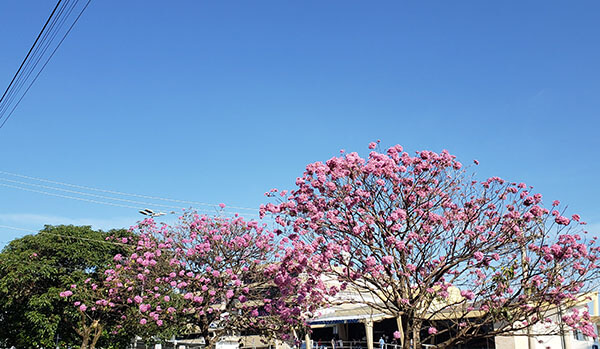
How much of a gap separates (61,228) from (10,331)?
5.02 metres

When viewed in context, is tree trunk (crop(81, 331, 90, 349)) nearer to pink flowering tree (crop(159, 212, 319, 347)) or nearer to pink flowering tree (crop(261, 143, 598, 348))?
pink flowering tree (crop(159, 212, 319, 347))

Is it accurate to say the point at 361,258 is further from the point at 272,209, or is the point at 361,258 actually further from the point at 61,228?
the point at 61,228

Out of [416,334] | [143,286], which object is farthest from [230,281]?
[416,334]

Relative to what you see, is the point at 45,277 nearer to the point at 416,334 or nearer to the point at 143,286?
the point at 143,286

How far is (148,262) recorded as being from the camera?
52.6ft

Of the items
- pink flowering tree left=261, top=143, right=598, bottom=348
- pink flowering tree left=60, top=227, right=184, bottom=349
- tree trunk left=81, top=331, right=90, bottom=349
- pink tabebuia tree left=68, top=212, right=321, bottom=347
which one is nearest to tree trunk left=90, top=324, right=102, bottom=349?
tree trunk left=81, top=331, right=90, bottom=349

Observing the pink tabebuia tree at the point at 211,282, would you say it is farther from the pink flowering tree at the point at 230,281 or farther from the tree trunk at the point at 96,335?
the tree trunk at the point at 96,335

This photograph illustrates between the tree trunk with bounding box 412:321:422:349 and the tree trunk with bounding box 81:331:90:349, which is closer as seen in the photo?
the tree trunk with bounding box 412:321:422:349

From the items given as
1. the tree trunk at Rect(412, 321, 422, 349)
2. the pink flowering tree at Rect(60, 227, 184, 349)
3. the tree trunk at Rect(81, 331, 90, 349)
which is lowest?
the tree trunk at Rect(81, 331, 90, 349)

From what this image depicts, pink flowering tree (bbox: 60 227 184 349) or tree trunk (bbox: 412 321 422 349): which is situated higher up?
pink flowering tree (bbox: 60 227 184 349)

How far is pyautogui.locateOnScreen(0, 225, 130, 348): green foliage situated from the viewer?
70.5 feet

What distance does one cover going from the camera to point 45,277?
2222 cm

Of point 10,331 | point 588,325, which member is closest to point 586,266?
point 588,325

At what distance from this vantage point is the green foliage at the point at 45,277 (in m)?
21.5
